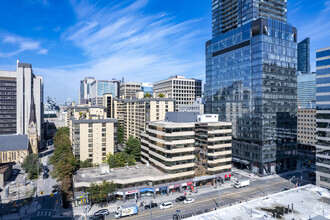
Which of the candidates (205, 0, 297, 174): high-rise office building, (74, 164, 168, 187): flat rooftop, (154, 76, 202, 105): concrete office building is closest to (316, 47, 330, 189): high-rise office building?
(205, 0, 297, 174): high-rise office building

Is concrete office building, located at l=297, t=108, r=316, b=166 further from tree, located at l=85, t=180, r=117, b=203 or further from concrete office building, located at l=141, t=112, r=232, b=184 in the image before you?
tree, located at l=85, t=180, r=117, b=203

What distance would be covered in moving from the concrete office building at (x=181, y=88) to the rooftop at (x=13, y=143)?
339 ft

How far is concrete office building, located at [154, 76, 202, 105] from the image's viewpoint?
184 meters

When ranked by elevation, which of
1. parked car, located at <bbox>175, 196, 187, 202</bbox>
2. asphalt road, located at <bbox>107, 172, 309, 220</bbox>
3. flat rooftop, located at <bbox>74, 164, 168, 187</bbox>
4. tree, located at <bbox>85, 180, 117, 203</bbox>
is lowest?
asphalt road, located at <bbox>107, 172, 309, 220</bbox>

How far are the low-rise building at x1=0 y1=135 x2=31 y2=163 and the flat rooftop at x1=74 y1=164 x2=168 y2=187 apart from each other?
211 ft

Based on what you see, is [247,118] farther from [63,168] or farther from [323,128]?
[63,168]

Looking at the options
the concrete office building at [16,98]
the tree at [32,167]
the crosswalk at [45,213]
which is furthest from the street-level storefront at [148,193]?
the concrete office building at [16,98]

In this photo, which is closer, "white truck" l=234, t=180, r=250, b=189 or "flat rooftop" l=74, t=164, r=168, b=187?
"flat rooftop" l=74, t=164, r=168, b=187

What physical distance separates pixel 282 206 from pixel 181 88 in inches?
5737

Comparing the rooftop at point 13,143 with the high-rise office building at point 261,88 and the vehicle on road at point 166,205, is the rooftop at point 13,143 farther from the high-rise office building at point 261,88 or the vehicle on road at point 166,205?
the high-rise office building at point 261,88

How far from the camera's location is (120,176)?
238 ft

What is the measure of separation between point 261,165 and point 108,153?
67101 millimetres

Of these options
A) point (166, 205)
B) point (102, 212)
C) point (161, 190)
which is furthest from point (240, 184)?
point (102, 212)

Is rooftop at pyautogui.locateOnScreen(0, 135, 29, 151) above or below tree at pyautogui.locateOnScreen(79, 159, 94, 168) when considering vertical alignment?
above
